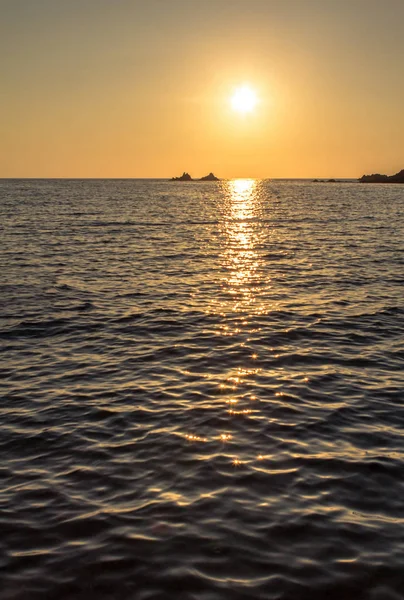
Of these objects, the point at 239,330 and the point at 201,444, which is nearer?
the point at 201,444

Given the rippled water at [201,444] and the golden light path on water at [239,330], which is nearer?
the rippled water at [201,444]

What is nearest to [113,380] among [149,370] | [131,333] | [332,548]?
[149,370]

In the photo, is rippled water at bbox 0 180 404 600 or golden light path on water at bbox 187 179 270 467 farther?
golden light path on water at bbox 187 179 270 467

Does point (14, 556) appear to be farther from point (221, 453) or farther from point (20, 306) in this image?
point (20, 306)

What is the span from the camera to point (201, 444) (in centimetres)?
1098

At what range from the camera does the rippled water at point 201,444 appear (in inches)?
296

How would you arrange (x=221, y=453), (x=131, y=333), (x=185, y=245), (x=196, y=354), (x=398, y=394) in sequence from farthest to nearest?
(x=185, y=245) → (x=131, y=333) → (x=196, y=354) → (x=398, y=394) → (x=221, y=453)

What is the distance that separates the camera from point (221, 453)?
34.9ft

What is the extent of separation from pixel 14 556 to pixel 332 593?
14.5 feet

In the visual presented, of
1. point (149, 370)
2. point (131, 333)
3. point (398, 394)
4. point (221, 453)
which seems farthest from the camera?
point (131, 333)

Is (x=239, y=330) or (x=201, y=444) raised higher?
(x=239, y=330)

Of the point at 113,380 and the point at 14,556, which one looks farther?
the point at 113,380

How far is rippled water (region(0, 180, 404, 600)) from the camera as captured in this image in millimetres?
7527

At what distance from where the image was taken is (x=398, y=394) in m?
13.8
